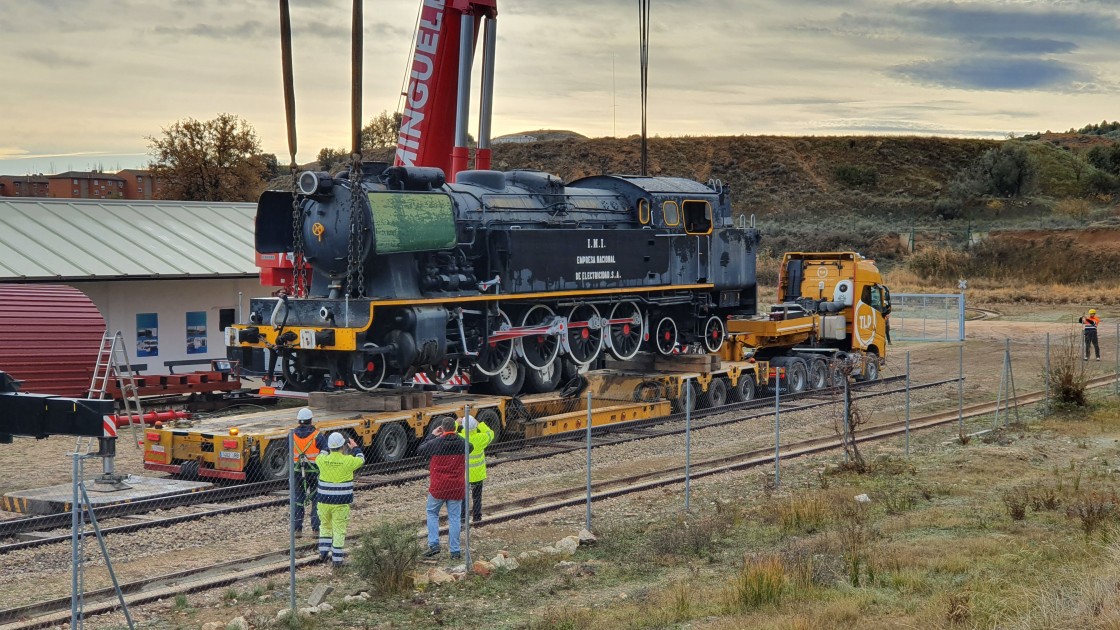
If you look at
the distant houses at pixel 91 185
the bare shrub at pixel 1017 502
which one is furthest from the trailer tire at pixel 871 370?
the distant houses at pixel 91 185

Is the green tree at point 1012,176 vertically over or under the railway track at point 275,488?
over

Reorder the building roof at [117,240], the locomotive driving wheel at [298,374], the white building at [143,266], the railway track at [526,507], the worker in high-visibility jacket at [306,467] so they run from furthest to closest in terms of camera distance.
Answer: the white building at [143,266], the building roof at [117,240], the locomotive driving wheel at [298,374], the worker in high-visibility jacket at [306,467], the railway track at [526,507]

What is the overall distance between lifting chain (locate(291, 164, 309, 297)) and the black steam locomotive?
5cm

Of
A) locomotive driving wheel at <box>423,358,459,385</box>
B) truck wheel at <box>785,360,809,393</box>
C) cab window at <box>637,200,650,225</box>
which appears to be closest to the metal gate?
truck wheel at <box>785,360,809,393</box>

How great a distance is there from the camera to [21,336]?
1905 centimetres

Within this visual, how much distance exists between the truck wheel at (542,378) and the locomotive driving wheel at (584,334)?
0.40 m

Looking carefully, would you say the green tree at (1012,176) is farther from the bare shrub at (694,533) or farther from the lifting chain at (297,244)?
the bare shrub at (694,533)

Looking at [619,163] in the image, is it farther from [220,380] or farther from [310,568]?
[310,568]

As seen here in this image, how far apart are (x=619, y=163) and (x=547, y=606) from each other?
89.5 meters

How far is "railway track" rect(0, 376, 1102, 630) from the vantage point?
10641mm

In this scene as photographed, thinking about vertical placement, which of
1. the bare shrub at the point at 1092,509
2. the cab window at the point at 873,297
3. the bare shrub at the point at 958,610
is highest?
the cab window at the point at 873,297

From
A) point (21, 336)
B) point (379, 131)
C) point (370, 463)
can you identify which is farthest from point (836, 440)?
point (379, 131)

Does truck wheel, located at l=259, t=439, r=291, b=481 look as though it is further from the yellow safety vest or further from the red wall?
the red wall

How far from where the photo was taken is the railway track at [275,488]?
13.7m
